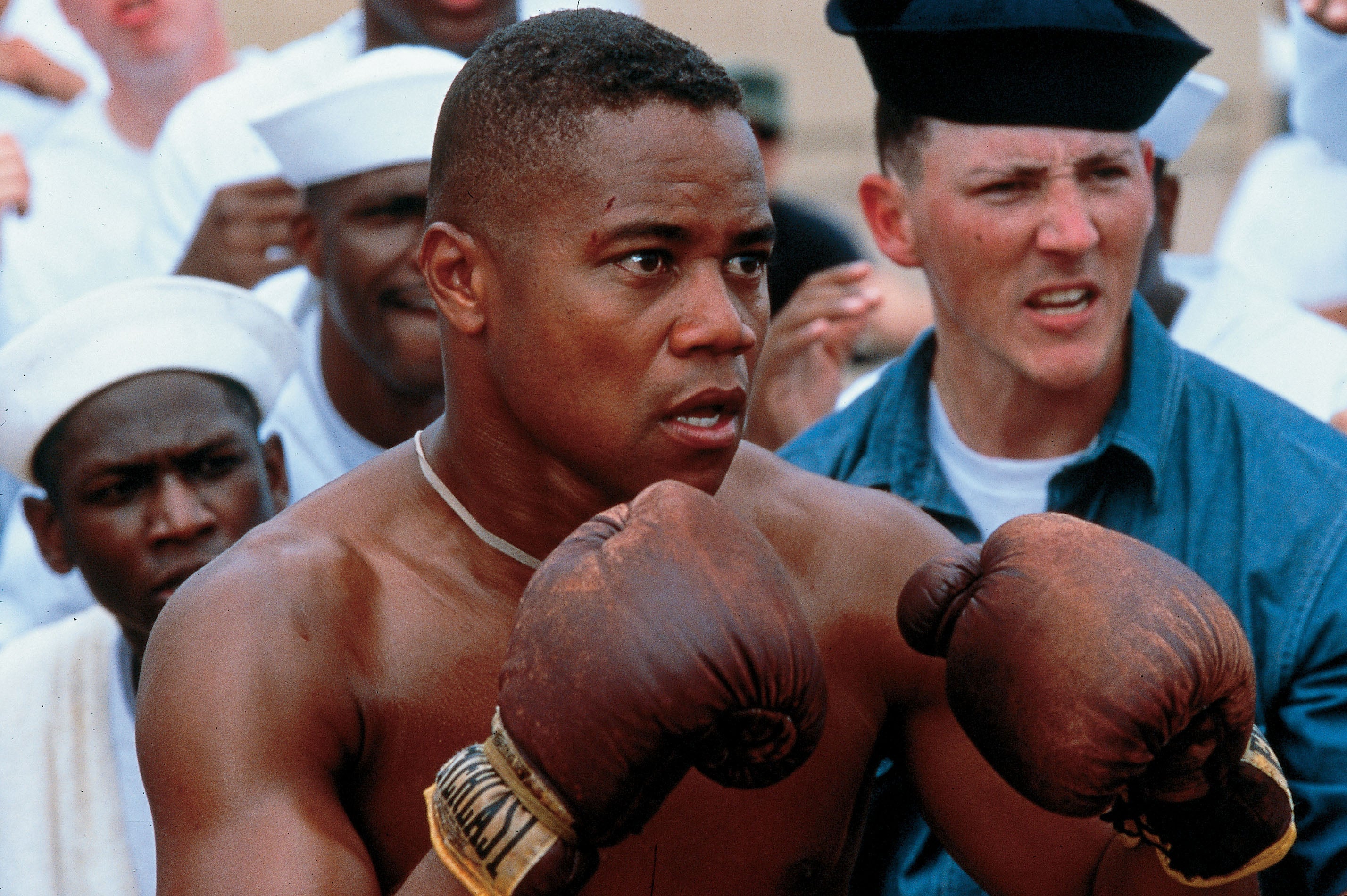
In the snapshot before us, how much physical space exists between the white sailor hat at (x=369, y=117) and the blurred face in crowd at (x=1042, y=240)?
50.2 inches

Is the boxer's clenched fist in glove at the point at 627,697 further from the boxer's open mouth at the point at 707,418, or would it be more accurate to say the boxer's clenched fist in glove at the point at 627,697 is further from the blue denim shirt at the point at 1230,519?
the blue denim shirt at the point at 1230,519

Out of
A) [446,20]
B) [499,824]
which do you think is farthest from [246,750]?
[446,20]

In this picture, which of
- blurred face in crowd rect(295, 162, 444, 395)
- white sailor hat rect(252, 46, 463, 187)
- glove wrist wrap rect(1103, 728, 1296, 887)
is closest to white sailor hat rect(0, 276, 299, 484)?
blurred face in crowd rect(295, 162, 444, 395)

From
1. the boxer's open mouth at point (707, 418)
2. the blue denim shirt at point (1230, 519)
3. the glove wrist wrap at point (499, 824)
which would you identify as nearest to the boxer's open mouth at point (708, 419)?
the boxer's open mouth at point (707, 418)

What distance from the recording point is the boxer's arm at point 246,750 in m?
2.04

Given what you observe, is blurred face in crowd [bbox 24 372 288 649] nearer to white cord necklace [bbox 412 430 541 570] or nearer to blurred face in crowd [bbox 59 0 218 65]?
white cord necklace [bbox 412 430 541 570]

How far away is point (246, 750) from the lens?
2.11 meters

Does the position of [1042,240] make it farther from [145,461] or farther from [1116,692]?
[145,461]

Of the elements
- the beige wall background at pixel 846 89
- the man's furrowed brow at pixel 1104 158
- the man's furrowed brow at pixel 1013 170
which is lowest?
the beige wall background at pixel 846 89

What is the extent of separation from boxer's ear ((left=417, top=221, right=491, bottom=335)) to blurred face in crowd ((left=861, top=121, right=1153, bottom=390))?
1.49 m

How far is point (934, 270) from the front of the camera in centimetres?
374

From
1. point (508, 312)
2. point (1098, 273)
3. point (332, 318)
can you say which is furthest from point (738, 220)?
point (332, 318)

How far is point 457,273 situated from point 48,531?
5.68ft

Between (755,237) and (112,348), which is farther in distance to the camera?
(112,348)
